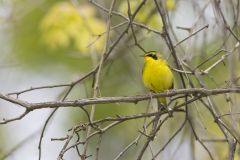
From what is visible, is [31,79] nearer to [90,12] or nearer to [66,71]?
[66,71]

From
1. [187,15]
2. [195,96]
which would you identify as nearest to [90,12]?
[187,15]

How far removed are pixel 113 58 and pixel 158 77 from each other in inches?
23.4

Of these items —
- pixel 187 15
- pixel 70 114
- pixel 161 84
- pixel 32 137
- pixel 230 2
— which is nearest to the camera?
pixel 230 2

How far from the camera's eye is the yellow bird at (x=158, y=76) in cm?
502

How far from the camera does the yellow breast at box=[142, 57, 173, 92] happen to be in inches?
198

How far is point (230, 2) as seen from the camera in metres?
3.64

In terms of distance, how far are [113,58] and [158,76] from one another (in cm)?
59

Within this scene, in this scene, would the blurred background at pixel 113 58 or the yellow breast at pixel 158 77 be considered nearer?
the blurred background at pixel 113 58

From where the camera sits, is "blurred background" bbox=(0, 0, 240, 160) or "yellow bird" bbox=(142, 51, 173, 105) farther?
"yellow bird" bbox=(142, 51, 173, 105)

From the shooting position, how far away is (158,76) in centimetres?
504

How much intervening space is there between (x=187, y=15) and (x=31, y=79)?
18.8 feet

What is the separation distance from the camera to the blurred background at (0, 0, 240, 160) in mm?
3918

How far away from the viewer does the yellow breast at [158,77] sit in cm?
502

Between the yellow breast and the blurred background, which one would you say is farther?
the yellow breast
